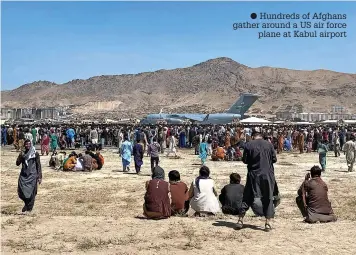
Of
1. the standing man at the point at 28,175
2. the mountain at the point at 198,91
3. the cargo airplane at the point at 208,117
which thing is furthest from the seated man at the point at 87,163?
the mountain at the point at 198,91

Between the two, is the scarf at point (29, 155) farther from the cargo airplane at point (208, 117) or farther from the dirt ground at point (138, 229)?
the cargo airplane at point (208, 117)

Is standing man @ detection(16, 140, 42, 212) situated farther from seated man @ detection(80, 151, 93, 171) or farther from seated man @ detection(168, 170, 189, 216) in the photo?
seated man @ detection(80, 151, 93, 171)

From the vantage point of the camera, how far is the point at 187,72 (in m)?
189

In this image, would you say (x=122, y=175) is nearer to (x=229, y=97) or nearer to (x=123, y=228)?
(x=123, y=228)

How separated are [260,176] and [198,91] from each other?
15810 centimetres

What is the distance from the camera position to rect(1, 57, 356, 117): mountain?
12669 cm

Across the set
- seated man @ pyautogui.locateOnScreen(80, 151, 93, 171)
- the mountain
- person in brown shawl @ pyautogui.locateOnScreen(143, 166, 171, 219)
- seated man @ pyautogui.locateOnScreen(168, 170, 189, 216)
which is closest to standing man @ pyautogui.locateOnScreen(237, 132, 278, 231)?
person in brown shawl @ pyautogui.locateOnScreen(143, 166, 171, 219)

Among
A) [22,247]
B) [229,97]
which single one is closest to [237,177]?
[22,247]

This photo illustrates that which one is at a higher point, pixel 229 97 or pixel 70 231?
pixel 229 97

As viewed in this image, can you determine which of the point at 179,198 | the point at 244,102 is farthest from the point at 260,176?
the point at 244,102

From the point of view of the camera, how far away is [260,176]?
24.2ft

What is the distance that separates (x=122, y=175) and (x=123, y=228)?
841 cm

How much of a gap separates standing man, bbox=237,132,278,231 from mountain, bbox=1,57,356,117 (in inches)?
4167

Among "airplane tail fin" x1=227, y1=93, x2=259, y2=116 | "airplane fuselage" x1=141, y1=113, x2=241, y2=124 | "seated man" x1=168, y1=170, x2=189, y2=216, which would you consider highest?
"airplane tail fin" x1=227, y1=93, x2=259, y2=116
